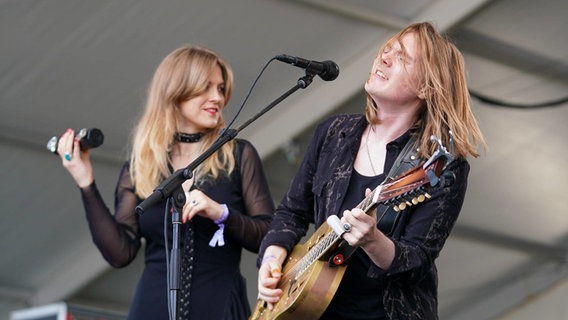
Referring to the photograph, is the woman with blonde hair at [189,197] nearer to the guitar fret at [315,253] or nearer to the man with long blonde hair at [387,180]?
the man with long blonde hair at [387,180]

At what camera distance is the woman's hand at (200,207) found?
3740mm

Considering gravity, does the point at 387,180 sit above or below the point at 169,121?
below

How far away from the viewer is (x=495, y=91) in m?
7.38

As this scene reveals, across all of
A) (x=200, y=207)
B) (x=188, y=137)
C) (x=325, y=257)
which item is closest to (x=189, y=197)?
(x=200, y=207)

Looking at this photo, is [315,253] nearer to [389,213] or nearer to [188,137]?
[389,213]

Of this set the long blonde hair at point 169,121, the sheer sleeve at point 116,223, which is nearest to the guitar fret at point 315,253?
the long blonde hair at point 169,121

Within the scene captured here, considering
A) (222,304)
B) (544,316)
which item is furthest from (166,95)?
(544,316)

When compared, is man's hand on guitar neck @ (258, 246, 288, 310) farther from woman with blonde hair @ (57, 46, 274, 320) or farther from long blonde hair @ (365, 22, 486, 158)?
long blonde hair @ (365, 22, 486, 158)

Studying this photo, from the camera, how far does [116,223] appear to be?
13.6ft

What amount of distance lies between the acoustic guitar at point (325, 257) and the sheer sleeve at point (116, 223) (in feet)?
2.68

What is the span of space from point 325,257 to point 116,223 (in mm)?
1224

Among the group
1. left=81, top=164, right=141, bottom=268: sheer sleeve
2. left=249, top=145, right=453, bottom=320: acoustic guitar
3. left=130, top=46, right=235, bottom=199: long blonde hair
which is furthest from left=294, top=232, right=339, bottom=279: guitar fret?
left=81, top=164, right=141, bottom=268: sheer sleeve

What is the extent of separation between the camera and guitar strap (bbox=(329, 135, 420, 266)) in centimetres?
316

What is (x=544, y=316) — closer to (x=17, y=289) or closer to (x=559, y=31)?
(x=559, y=31)
